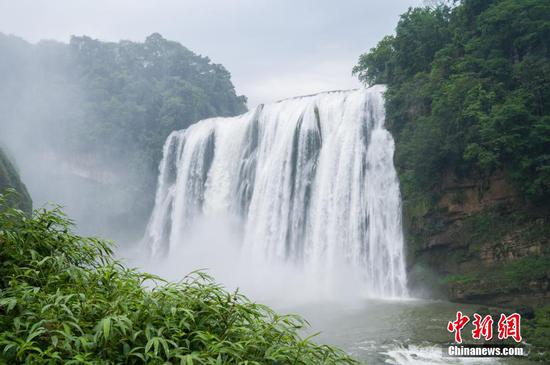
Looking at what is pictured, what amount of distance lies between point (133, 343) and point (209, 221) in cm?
2437

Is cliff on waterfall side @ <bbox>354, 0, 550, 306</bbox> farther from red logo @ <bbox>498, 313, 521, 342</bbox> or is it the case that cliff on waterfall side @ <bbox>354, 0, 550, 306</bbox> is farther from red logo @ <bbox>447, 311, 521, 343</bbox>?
red logo @ <bbox>447, 311, 521, 343</bbox>

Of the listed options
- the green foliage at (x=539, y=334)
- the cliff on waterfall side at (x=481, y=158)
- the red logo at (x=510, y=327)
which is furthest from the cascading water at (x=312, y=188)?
the green foliage at (x=539, y=334)

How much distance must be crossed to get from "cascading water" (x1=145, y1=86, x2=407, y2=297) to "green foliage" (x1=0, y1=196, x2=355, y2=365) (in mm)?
15070

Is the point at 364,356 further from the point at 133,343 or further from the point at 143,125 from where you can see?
the point at 143,125

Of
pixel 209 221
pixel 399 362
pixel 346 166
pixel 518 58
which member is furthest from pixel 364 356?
pixel 209 221

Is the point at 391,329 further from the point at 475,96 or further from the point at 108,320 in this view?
the point at 108,320

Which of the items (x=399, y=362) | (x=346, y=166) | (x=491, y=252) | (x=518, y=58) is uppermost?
(x=518, y=58)

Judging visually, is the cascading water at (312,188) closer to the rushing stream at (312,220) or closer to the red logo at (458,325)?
the rushing stream at (312,220)

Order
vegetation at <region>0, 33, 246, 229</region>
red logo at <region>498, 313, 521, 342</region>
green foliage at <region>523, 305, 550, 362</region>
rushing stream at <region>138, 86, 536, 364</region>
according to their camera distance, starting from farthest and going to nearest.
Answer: vegetation at <region>0, 33, 246, 229</region> < rushing stream at <region>138, 86, 536, 364</region> < red logo at <region>498, 313, 521, 342</region> < green foliage at <region>523, 305, 550, 362</region>

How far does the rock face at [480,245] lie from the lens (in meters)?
14.4

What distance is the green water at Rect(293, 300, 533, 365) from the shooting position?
10.3 m

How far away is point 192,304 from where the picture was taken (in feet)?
11.0

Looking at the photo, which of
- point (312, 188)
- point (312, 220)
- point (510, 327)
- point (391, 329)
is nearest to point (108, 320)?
point (391, 329)

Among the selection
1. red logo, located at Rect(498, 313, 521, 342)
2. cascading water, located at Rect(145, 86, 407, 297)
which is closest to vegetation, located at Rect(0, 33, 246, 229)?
cascading water, located at Rect(145, 86, 407, 297)
